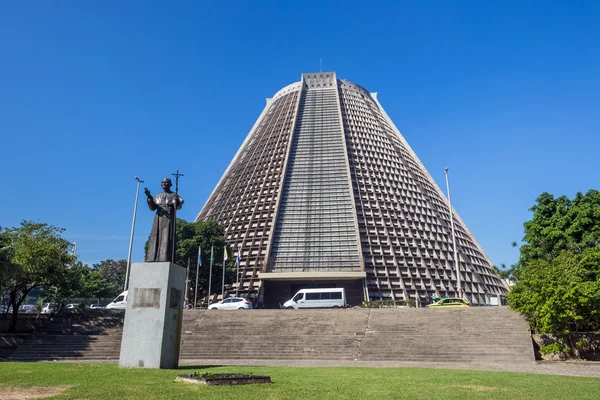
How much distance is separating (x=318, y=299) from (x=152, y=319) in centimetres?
2405

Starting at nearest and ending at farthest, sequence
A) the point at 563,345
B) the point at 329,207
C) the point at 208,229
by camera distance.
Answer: the point at 563,345
the point at 208,229
the point at 329,207

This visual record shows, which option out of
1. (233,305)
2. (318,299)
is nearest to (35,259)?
(233,305)

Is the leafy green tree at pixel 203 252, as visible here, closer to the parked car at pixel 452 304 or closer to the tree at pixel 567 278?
the parked car at pixel 452 304

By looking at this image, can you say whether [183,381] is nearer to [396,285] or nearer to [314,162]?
[396,285]

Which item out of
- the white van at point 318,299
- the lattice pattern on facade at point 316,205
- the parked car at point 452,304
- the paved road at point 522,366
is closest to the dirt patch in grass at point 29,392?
the paved road at point 522,366

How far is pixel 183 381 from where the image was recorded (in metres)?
10.2

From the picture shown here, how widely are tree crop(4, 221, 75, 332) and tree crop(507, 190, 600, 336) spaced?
2820 cm

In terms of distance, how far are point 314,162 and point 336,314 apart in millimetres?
34594

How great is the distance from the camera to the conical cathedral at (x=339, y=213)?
50188 mm

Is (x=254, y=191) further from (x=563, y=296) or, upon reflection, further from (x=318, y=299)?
(x=563, y=296)

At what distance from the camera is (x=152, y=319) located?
1416cm

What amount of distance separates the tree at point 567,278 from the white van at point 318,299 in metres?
14.1

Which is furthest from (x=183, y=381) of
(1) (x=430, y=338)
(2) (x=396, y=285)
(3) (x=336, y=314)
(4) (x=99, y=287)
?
(4) (x=99, y=287)

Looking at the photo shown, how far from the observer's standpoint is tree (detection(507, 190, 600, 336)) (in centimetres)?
2152
